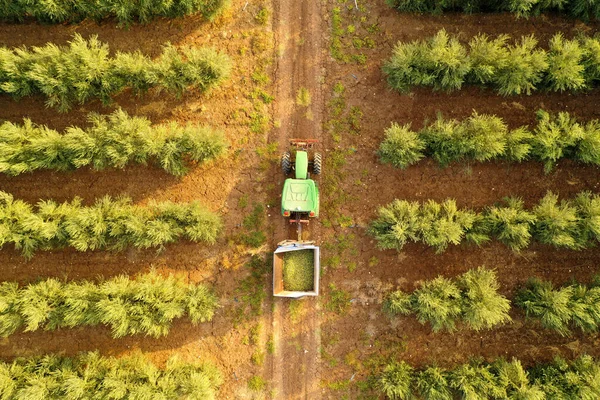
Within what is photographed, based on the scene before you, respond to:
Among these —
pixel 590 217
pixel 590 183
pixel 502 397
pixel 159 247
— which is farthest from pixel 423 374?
pixel 159 247

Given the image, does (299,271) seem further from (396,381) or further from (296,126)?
(296,126)

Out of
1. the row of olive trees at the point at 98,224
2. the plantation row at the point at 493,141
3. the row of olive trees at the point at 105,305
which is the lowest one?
the row of olive trees at the point at 105,305

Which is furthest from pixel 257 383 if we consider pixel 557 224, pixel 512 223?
pixel 557 224

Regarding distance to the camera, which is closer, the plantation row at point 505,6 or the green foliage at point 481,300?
the green foliage at point 481,300

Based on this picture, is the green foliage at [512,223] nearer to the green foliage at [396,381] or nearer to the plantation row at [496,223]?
the plantation row at [496,223]

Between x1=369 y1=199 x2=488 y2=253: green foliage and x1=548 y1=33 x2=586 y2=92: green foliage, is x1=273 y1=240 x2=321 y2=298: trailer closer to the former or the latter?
x1=369 y1=199 x2=488 y2=253: green foliage

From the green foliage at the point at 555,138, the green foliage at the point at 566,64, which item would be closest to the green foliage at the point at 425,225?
the green foliage at the point at 555,138

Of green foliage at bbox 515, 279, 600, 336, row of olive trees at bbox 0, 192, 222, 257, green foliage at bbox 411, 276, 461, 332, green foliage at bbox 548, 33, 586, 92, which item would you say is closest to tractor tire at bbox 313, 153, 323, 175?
row of olive trees at bbox 0, 192, 222, 257
